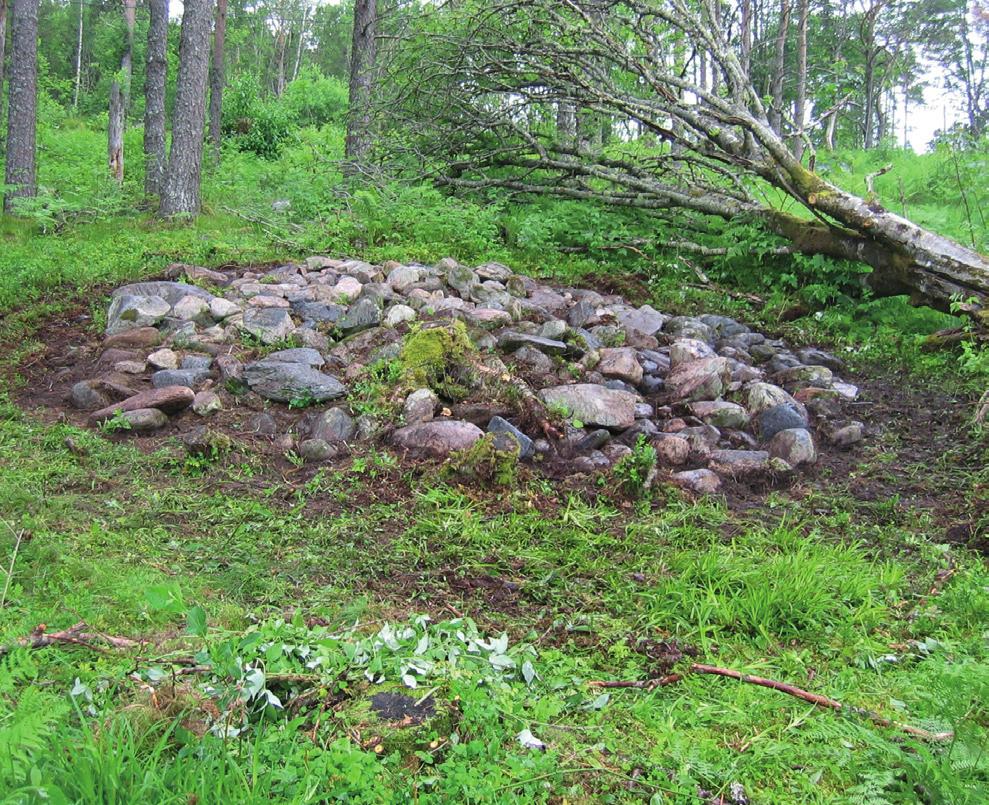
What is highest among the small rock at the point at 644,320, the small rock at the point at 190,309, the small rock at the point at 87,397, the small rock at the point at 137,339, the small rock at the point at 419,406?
the small rock at the point at 644,320

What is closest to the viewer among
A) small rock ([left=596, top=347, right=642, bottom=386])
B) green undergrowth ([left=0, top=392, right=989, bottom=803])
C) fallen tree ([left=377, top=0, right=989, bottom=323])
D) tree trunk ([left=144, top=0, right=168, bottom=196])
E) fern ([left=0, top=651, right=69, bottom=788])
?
fern ([left=0, top=651, right=69, bottom=788])

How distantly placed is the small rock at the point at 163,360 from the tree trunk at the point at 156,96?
22.2ft

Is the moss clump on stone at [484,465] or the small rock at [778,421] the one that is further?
the small rock at [778,421]

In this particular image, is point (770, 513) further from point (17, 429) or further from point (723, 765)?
point (17, 429)

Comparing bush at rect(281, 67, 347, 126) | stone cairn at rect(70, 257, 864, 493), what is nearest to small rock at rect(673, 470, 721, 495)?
stone cairn at rect(70, 257, 864, 493)

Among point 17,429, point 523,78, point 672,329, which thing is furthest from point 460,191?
point 17,429

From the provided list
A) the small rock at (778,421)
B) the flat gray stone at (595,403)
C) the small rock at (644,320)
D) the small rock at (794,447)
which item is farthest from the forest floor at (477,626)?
the small rock at (644,320)

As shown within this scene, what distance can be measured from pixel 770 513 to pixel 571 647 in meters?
1.74

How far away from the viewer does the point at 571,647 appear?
2885mm

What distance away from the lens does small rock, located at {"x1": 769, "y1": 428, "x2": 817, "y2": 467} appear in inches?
184

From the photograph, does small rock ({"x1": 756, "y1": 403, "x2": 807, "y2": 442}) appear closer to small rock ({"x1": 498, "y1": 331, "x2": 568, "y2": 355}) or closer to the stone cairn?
the stone cairn

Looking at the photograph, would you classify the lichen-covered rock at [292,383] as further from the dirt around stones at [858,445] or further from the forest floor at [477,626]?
the forest floor at [477,626]

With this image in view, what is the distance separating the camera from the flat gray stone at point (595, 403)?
488cm

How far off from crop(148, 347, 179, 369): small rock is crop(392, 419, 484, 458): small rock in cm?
192
